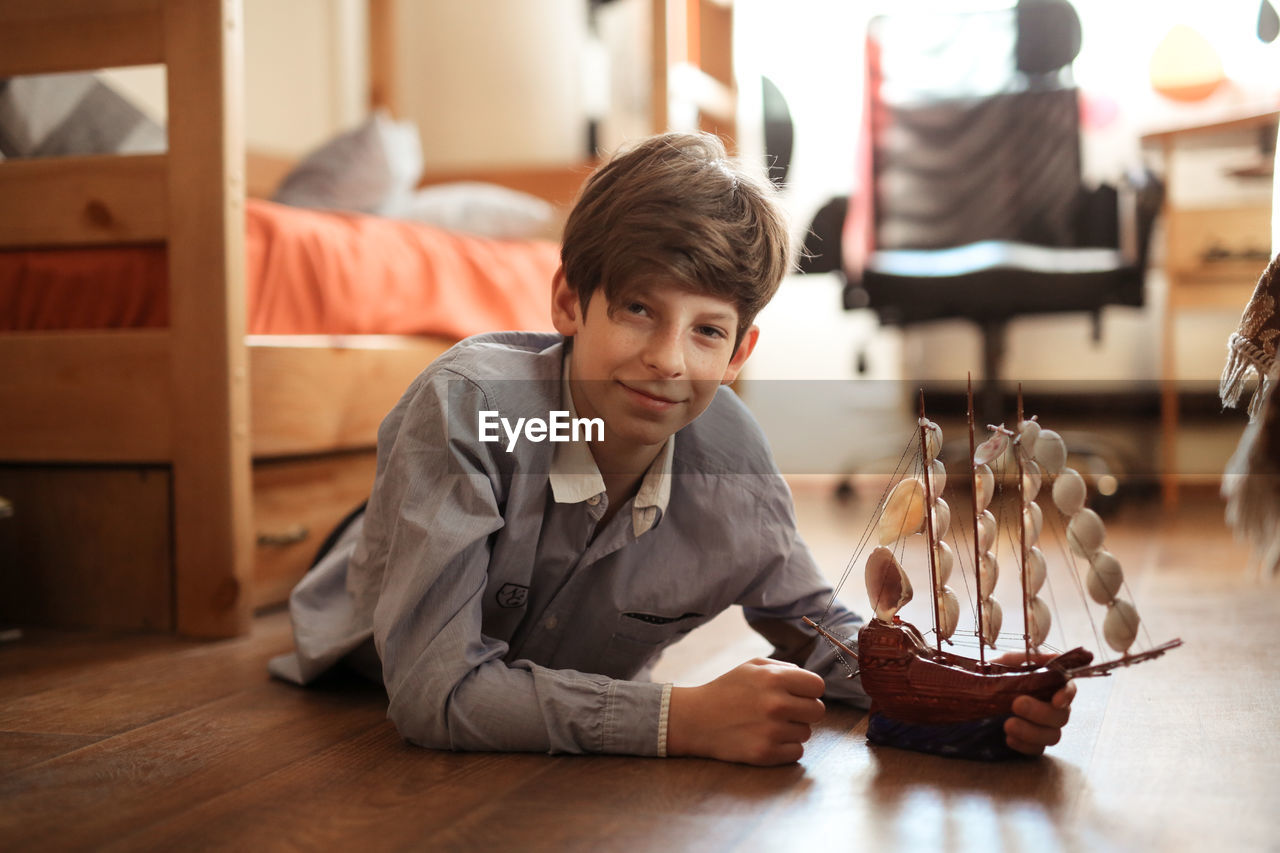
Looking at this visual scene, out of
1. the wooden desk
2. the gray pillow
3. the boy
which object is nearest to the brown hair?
the boy

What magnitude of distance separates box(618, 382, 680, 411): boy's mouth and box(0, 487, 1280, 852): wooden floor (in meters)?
0.26

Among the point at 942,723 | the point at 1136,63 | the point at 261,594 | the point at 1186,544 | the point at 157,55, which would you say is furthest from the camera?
the point at 1136,63

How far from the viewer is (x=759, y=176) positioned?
0.94 meters

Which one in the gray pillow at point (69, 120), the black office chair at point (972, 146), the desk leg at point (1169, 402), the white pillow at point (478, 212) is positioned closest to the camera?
the gray pillow at point (69, 120)

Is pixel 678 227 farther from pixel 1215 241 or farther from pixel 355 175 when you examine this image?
pixel 1215 241

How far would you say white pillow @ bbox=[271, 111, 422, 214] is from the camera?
2059 millimetres

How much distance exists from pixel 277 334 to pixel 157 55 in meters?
0.39

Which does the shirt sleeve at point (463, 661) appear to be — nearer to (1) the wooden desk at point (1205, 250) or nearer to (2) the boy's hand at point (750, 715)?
(2) the boy's hand at point (750, 715)

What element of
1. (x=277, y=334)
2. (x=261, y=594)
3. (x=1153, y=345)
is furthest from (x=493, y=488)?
(x=1153, y=345)

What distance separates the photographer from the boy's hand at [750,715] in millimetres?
797

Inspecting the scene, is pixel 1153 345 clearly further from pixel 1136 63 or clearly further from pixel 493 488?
pixel 493 488

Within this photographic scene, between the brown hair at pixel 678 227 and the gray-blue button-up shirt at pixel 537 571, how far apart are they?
0.12 m

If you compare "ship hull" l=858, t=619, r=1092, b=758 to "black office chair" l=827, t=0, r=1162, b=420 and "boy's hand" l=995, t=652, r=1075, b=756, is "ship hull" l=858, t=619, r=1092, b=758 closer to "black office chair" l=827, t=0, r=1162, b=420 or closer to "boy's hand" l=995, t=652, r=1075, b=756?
"boy's hand" l=995, t=652, r=1075, b=756
